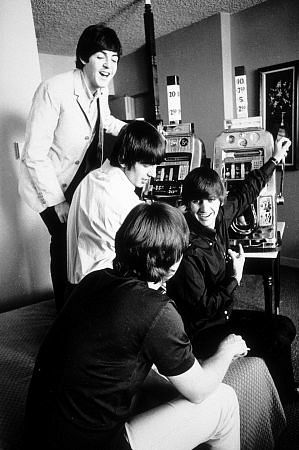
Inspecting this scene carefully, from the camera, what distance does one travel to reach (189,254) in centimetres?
174

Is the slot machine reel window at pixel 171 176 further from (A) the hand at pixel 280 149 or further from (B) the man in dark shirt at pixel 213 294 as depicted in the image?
(B) the man in dark shirt at pixel 213 294

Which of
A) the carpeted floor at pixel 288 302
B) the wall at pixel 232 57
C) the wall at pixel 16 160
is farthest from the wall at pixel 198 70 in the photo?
the wall at pixel 16 160

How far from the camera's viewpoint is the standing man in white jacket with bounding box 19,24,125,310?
1.92 metres

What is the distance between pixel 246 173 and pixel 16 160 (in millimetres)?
1414

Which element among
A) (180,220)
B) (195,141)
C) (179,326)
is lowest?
(179,326)

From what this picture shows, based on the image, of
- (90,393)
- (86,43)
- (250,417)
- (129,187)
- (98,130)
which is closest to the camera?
(90,393)

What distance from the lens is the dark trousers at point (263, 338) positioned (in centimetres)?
171

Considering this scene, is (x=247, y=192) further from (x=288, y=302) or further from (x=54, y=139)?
(x=288, y=302)

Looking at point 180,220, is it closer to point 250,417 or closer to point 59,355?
point 59,355

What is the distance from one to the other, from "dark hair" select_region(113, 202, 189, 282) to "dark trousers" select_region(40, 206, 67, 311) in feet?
3.15

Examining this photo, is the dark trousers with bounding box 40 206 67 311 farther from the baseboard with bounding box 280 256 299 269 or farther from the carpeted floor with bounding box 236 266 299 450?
the baseboard with bounding box 280 256 299 269

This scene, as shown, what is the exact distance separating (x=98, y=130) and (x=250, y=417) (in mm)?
1474

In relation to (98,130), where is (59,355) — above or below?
below

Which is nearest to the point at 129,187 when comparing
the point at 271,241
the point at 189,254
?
the point at 189,254
